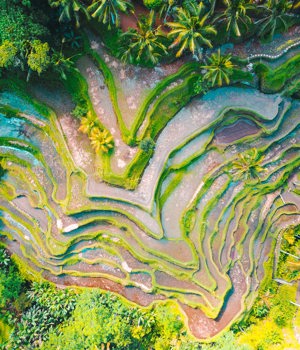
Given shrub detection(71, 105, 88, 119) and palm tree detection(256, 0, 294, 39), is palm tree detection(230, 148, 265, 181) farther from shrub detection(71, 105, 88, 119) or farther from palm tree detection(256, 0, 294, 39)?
shrub detection(71, 105, 88, 119)

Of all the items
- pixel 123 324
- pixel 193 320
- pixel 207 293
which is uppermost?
pixel 207 293

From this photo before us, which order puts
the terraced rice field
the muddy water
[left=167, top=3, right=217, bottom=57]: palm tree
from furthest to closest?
1. the muddy water
2. the terraced rice field
3. [left=167, top=3, right=217, bottom=57]: palm tree

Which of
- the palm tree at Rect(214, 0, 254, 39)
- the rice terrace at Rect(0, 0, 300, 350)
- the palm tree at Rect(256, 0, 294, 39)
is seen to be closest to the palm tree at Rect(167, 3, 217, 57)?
the palm tree at Rect(214, 0, 254, 39)

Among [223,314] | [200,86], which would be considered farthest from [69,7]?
[223,314]

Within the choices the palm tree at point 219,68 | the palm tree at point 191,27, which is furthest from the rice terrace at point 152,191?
the palm tree at point 191,27

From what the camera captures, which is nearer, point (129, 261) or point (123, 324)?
point (123, 324)

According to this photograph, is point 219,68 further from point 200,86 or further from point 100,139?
point 100,139

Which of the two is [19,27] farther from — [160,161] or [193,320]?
[193,320]

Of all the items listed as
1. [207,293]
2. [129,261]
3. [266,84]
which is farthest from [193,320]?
[266,84]
